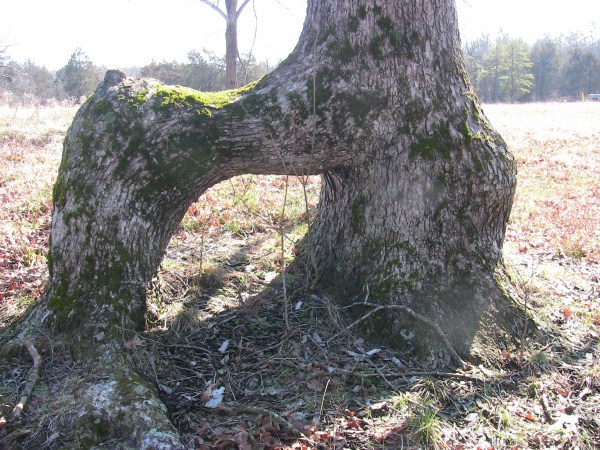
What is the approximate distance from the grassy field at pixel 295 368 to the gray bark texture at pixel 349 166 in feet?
0.94

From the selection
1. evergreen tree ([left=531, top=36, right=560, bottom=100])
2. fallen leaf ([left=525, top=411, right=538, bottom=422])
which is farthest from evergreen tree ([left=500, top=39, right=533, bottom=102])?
fallen leaf ([left=525, top=411, right=538, bottom=422])

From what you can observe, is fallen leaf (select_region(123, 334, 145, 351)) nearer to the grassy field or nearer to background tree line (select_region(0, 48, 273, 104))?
the grassy field

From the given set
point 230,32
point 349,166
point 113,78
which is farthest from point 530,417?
point 230,32

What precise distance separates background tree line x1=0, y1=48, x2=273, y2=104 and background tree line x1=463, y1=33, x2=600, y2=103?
31.7 metres

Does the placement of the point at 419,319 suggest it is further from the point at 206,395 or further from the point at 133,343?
the point at 133,343

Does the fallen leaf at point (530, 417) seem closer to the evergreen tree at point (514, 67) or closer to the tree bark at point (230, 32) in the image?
the tree bark at point (230, 32)

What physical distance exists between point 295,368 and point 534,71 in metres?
64.2

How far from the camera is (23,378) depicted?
9.86 ft

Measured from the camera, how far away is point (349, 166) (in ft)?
12.7

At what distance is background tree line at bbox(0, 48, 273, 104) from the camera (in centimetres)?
2089

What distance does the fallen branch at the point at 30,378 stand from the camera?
2.67 metres

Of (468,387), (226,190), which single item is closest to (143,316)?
(468,387)

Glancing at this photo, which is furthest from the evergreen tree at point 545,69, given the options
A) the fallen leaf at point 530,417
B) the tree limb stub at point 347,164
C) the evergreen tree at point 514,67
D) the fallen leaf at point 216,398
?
the fallen leaf at point 216,398

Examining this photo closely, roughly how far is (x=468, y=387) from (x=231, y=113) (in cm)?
262
